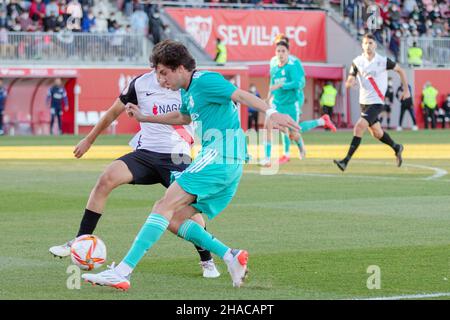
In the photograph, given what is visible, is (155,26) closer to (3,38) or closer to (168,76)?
(3,38)

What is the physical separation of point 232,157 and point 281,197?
26.9 feet

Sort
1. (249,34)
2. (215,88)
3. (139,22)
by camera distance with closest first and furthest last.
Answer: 1. (215,88)
2. (139,22)
3. (249,34)

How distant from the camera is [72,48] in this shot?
4475 centimetres

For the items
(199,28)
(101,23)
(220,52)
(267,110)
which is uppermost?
(101,23)

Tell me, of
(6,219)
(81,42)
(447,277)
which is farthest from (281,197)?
(81,42)

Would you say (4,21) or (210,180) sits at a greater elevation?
(4,21)

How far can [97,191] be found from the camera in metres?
10.8

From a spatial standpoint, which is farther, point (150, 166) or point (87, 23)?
point (87, 23)

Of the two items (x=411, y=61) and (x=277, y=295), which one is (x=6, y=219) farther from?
(x=411, y=61)

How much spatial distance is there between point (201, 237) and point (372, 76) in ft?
46.1

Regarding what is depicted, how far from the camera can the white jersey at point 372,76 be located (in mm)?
22906

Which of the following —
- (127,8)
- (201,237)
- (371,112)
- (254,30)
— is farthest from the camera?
(254,30)

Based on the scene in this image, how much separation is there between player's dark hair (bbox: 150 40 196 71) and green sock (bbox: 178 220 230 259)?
4.41 ft

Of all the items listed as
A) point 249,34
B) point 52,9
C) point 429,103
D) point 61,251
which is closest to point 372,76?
point 61,251
